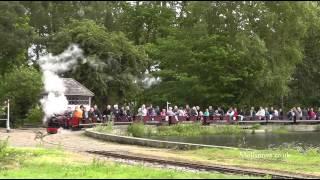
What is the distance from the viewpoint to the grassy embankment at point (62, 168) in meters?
16.4

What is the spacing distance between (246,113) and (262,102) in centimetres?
834

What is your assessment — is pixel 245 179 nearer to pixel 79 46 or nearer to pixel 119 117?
pixel 119 117

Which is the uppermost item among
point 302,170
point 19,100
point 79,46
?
point 79,46

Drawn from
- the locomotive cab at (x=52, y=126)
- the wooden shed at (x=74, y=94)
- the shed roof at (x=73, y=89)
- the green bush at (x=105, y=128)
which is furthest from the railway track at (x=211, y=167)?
the wooden shed at (x=74, y=94)

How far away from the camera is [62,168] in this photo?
18.2 m

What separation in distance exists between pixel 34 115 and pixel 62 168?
80.4 ft

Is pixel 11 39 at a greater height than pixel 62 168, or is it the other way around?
pixel 11 39

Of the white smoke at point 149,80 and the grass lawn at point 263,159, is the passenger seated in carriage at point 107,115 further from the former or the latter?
the grass lawn at point 263,159

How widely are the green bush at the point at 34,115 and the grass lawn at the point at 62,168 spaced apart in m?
18.5

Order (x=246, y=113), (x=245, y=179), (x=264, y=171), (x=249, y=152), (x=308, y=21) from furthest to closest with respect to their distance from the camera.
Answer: (x=308, y=21)
(x=246, y=113)
(x=249, y=152)
(x=264, y=171)
(x=245, y=179)

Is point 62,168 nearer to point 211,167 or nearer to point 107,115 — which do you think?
point 211,167

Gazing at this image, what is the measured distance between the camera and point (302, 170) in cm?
2128

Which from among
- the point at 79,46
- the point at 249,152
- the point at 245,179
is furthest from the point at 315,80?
the point at 245,179

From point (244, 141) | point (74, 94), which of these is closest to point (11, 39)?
point (74, 94)
